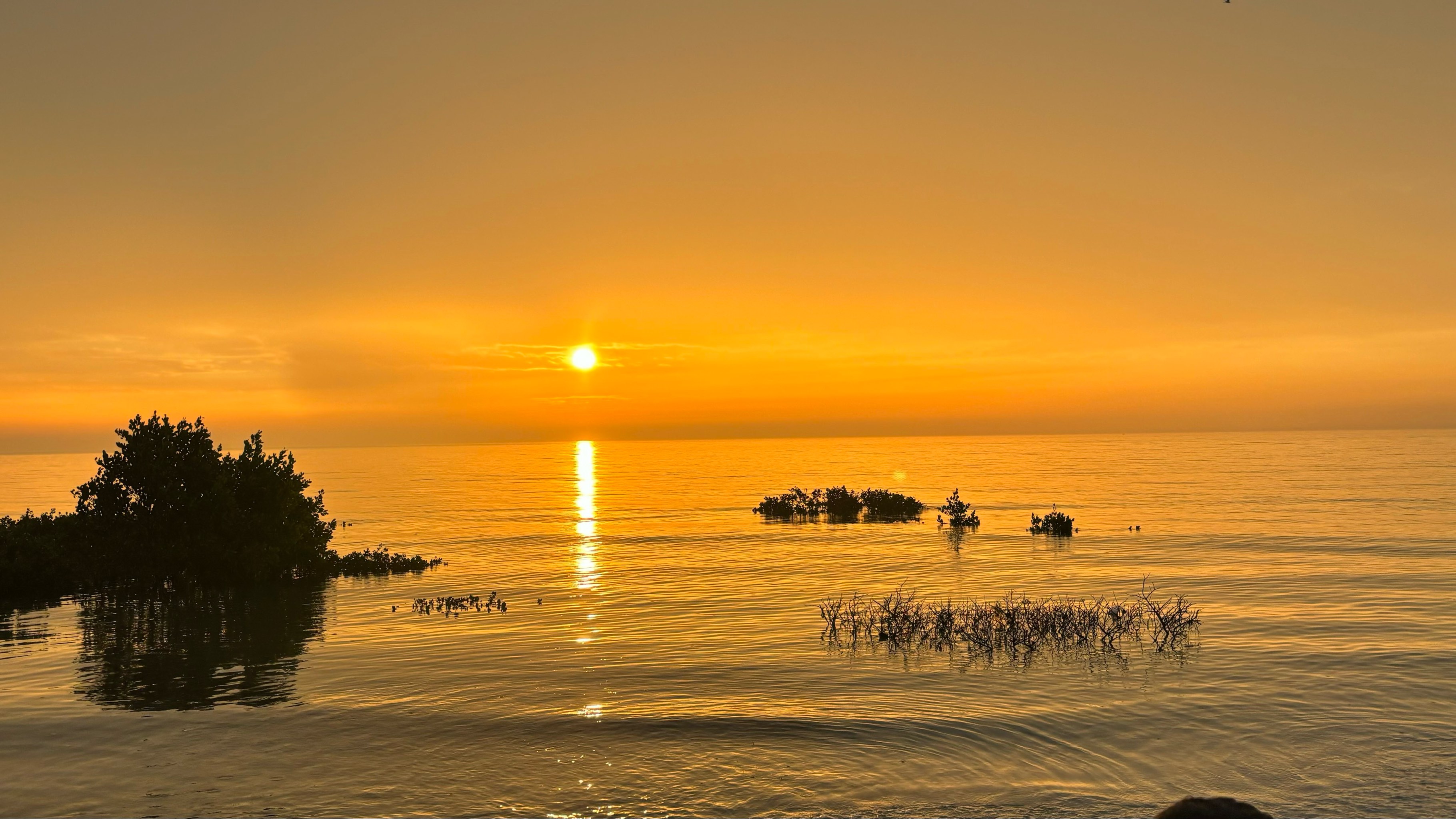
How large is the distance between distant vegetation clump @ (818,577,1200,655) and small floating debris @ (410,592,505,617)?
12938 mm

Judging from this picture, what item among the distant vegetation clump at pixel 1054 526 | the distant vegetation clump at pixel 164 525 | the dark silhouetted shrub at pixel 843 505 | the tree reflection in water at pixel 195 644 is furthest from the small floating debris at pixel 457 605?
the dark silhouetted shrub at pixel 843 505

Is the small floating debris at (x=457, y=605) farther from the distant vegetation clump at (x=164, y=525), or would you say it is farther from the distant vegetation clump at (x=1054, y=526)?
the distant vegetation clump at (x=1054, y=526)

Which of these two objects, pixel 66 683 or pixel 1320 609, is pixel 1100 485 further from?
pixel 66 683

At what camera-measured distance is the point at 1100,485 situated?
105m

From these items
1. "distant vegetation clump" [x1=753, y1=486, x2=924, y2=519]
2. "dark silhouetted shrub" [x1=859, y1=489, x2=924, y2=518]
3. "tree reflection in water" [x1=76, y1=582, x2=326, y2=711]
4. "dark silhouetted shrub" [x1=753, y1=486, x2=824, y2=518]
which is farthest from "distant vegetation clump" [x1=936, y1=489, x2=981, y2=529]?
"tree reflection in water" [x1=76, y1=582, x2=326, y2=711]

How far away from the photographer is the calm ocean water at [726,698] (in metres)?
14.6

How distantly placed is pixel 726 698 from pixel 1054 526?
42077mm

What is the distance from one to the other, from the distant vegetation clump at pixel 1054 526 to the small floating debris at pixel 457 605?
1389 inches

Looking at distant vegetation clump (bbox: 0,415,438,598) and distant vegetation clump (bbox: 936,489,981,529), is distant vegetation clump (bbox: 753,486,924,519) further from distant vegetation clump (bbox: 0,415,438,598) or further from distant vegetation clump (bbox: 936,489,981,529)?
distant vegetation clump (bbox: 0,415,438,598)

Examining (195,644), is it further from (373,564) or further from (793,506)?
(793,506)

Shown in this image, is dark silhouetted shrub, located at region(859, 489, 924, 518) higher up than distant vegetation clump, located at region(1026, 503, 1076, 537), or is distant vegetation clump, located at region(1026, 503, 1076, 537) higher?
dark silhouetted shrub, located at region(859, 489, 924, 518)

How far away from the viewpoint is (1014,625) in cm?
2564

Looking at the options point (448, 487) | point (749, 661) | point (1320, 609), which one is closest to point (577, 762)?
point (749, 661)

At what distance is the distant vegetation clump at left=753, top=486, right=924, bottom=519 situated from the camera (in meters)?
70.7
